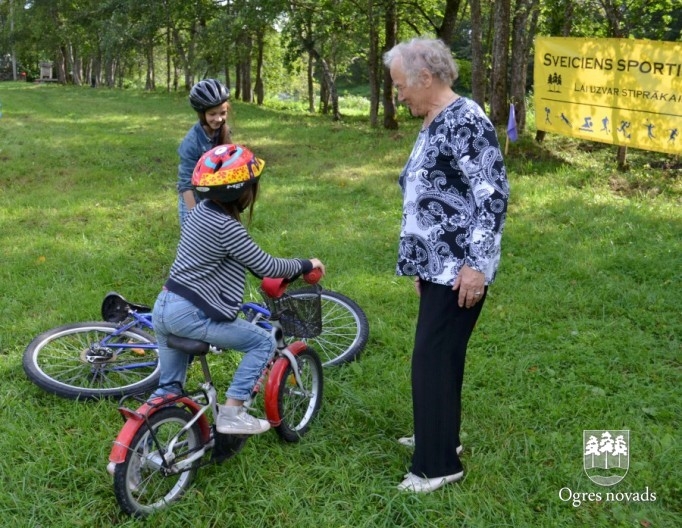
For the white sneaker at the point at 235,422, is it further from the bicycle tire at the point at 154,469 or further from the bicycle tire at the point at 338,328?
the bicycle tire at the point at 338,328

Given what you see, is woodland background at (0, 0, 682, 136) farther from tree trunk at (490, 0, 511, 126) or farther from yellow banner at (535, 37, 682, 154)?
yellow banner at (535, 37, 682, 154)

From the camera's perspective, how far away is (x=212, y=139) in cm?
415

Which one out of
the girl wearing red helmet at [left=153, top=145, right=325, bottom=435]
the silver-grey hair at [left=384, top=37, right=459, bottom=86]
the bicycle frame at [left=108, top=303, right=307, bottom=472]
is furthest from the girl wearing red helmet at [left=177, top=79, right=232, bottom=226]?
the silver-grey hair at [left=384, top=37, right=459, bottom=86]

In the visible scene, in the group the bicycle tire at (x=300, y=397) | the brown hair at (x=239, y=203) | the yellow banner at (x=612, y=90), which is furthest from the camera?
the yellow banner at (x=612, y=90)

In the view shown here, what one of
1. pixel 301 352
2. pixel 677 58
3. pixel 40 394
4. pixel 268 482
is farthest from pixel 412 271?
pixel 677 58

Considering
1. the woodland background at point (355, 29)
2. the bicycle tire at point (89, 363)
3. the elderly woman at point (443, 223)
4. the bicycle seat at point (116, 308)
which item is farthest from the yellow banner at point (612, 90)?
the bicycle tire at point (89, 363)

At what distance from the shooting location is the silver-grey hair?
2.57 m

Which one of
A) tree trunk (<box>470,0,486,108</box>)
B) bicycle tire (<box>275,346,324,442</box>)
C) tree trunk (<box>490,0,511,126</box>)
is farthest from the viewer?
tree trunk (<box>470,0,486,108</box>)

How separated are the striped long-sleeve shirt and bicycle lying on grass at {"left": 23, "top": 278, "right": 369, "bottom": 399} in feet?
3.41

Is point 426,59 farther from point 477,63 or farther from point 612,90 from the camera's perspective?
point 477,63

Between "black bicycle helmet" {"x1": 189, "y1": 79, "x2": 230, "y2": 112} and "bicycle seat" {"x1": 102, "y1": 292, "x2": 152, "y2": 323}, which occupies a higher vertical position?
"black bicycle helmet" {"x1": 189, "y1": 79, "x2": 230, "y2": 112}

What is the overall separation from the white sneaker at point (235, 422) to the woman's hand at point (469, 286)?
3.77ft

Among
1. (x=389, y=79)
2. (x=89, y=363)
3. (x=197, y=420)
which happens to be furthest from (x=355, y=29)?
(x=197, y=420)

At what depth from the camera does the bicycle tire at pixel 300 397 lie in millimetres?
3221
